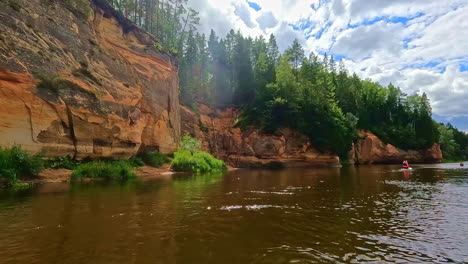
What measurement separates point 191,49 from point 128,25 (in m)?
33.1

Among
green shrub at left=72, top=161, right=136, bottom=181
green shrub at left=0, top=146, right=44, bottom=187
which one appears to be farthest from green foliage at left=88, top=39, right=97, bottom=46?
green shrub at left=0, top=146, right=44, bottom=187

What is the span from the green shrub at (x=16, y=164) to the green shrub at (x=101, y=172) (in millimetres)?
2748

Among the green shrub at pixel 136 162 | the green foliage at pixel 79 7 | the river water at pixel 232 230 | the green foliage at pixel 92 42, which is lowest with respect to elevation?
the river water at pixel 232 230

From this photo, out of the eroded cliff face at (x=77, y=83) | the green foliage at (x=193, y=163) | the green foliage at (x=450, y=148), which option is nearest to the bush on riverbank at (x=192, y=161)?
the green foliage at (x=193, y=163)

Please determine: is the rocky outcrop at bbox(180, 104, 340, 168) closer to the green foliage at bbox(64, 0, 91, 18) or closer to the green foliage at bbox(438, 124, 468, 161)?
the green foliage at bbox(64, 0, 91, 18)

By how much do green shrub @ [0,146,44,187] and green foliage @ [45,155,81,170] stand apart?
176cm

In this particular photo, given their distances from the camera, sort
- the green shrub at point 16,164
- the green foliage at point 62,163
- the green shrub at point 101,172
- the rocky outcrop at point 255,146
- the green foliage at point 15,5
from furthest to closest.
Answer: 1. the rocky outcrop at point 255,146
2. the green shrub at point 101,172
3. the green foliage at point 15,5
4. the green foliage at point 62,163
5. the green shrub at point 16,164

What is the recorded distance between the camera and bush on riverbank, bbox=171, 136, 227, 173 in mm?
35031

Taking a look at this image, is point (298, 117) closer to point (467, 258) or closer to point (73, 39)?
point (73, 39)

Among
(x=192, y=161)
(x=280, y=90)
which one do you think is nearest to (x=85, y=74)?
(x=192, y=161)

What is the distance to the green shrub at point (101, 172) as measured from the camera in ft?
71.2

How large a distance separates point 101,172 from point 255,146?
34.7 m

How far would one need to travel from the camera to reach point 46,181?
A: 62.7 feet

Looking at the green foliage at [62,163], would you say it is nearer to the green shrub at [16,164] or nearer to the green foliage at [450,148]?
the green shrub at [16,164]
